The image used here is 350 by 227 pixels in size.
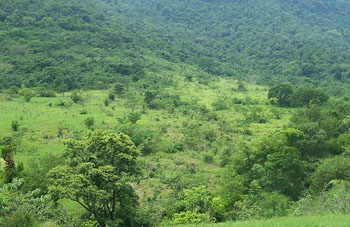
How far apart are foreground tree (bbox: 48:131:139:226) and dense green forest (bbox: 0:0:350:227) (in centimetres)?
6

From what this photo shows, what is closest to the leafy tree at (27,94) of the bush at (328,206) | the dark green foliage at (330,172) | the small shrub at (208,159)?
the small shrub at (208,159)

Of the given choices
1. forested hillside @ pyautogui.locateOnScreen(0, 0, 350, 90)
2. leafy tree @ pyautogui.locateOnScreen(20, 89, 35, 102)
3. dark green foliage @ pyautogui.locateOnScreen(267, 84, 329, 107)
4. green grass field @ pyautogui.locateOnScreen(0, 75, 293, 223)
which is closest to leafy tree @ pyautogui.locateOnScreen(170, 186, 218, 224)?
green grass field @ pyautogui.locateOnScreen(0, 75, 293, 223)

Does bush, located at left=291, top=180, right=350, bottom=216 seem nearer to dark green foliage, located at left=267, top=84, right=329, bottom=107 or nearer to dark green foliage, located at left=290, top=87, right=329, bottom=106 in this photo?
dark green foliage, located at left=267, top=84, right=329, bottom=107

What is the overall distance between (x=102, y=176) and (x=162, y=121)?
2945cm

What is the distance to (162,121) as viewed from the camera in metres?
48.4

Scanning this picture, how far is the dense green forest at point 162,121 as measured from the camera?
19.8 metres

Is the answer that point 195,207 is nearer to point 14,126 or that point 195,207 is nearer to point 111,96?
point 14,126

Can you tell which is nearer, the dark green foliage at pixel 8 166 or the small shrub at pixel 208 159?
the dark green foliage at pixel 8 166

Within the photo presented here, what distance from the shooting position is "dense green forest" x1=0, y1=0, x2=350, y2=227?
780 inches

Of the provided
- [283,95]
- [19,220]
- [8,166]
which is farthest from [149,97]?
[19,220]

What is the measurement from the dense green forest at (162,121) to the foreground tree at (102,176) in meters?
0.06

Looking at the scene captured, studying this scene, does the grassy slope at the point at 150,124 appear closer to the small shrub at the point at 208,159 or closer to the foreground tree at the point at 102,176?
the small shrub at the point at 208,159

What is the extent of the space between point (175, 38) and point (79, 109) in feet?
260

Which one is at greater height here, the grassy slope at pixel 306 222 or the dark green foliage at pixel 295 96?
the grassy slope at pixel 306 222
